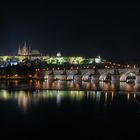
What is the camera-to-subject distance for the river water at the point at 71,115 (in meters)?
20.7

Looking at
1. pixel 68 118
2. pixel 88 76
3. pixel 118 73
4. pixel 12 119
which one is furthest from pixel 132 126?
pixel 88 76

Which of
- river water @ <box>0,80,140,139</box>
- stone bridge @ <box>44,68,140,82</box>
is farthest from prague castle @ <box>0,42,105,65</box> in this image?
river water @ <box>0,80,140,139</box>

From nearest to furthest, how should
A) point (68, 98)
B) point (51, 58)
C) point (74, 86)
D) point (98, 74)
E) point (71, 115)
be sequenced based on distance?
point (71, 115)
point (68, 98)
point (74, 86)
point (98, 74)
point (51, 58)

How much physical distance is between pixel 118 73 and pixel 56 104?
1263 inches

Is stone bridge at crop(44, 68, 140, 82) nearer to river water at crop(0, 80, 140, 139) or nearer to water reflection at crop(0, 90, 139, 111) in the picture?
water reflection at crop(0, 90, 139, 111)

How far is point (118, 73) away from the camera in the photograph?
61531 mm

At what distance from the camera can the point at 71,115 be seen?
25.1 meters

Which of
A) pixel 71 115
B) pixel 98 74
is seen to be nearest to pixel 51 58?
pixel 98 74

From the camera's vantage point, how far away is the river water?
67.8 ft

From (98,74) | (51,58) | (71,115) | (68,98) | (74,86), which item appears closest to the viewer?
(71,115)

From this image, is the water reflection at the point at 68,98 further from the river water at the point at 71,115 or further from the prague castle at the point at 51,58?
the prague castle at the point at 51,58

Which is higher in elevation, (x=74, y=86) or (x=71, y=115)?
(x=74, y=86)

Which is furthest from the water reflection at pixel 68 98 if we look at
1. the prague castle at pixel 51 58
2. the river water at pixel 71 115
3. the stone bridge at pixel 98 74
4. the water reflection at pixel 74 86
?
the prague castle at pixel 51 58

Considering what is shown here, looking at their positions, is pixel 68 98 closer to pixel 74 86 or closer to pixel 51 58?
pixel 74 86
